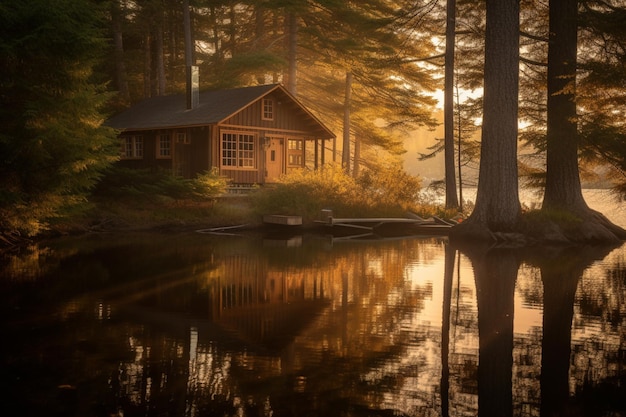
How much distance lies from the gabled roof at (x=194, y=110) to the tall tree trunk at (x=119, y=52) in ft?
12.9

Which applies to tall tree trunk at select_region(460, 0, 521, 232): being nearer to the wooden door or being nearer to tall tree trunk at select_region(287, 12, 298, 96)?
the wooden door

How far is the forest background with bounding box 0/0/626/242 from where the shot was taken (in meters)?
18.3

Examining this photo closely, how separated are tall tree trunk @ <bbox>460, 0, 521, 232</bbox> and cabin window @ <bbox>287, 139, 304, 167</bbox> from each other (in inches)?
677

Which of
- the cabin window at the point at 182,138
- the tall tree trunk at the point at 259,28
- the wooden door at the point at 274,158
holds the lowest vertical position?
the wooden door at the point at 274,158

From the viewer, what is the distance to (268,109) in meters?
34.5

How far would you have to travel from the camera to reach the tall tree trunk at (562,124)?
21.3 metres

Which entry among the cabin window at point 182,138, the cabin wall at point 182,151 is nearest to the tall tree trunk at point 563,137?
the cabin wall at point 182,151

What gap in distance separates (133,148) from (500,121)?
2376 centimetres

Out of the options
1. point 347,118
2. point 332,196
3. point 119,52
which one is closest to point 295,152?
point 347,118

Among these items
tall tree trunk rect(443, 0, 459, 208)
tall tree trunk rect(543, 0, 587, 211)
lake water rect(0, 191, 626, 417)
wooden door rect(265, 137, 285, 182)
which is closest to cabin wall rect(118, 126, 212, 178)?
wooden door rect(265, 137, 285, 182)

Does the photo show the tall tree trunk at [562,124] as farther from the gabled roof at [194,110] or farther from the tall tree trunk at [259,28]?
the tall tree trunk at [259,28]

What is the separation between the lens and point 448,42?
27734mm

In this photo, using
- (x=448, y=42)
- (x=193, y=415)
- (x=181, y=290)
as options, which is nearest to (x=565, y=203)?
(x=448, y=42)

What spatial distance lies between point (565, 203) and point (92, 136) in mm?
16090
